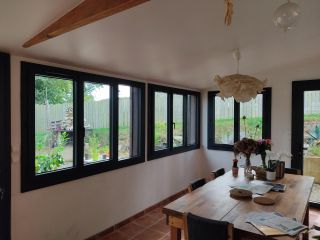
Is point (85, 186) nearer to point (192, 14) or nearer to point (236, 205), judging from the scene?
point (236, 205)

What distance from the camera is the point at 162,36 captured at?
229 centimetres

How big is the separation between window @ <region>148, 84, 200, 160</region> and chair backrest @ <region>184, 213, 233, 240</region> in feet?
7.13

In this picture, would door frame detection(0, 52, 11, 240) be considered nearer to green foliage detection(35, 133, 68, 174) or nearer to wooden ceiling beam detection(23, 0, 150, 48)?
green foliage detection(35, 133, 68, 174)

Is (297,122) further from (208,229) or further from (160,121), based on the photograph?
(208,229)

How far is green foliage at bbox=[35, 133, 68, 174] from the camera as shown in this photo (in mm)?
2459

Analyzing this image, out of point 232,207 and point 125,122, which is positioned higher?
point 125,122

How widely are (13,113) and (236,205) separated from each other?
2122 millimetres

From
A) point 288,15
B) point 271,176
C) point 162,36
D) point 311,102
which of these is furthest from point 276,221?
point 311,102

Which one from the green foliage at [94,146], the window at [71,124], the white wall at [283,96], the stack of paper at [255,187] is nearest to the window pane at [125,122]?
the window at [71,124]

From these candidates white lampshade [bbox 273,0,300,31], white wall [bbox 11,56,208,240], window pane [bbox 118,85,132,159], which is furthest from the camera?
window pane [bbox 118,85,132,159]

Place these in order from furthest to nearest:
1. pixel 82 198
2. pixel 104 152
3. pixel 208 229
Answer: pixel 104 152 → pixel 82 198 → pixel 208 229

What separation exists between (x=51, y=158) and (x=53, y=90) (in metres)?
0.71

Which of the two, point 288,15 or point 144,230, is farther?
point 144,230

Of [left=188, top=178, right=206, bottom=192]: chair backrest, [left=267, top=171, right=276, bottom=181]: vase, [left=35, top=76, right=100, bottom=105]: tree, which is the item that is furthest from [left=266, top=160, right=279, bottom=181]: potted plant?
[left=35, top=76, right=100, bottom=105]: tree
